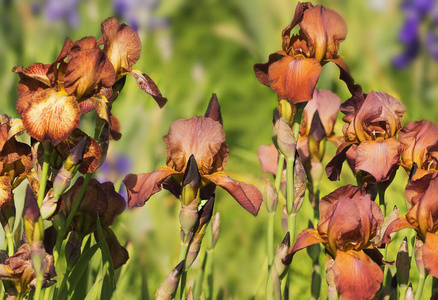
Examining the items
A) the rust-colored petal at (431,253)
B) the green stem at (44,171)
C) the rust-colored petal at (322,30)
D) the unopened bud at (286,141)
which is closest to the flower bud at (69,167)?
the green stem at (44,171)

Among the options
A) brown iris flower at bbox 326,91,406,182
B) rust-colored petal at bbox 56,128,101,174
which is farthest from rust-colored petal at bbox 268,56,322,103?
rust-colored petal at bbox 56,128,101,174

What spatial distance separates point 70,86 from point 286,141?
15.3 inches

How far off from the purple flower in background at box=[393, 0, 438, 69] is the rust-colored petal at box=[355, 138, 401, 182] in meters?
3.26

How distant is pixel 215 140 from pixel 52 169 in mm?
290

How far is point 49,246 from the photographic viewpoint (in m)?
1.24

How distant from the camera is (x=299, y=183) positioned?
1226mm

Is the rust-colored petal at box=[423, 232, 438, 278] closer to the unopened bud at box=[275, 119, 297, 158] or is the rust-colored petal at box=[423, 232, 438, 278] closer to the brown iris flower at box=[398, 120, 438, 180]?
the brown iris flower at box=[398, 120, 438, 180]

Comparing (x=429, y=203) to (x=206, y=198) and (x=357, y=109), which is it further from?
(x=206, y=198)

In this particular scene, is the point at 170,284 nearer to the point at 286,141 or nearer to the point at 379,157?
the point at 286,141

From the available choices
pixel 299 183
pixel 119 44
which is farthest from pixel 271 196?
pixel 119 44

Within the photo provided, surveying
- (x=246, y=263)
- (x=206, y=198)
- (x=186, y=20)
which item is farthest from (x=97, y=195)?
(x=186, y=20)

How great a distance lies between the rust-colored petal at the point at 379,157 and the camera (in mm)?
1152

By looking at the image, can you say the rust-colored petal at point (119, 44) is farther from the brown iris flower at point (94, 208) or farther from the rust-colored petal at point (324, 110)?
the rust-colored petal at point (324, 110)

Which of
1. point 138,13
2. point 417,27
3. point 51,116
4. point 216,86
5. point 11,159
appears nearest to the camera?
point 51,116
